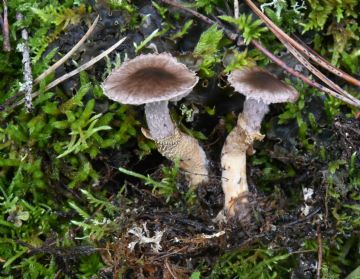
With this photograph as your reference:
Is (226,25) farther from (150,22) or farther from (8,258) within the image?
(8,258)

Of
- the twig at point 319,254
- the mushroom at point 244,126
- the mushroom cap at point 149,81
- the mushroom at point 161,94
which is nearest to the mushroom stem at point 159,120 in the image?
the mushroom at point 161,94

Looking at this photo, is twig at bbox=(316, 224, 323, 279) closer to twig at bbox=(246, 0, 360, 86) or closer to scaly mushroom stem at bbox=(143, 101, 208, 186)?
scaly mushroom stem at bbox=(143, 101, 208, 186)

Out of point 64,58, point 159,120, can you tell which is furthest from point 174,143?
point 64,58

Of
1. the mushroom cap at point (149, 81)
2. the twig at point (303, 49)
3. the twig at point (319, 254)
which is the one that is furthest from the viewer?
the twig at point (303, 49)

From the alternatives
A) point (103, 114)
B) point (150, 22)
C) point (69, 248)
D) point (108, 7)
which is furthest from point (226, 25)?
point (69, 248)

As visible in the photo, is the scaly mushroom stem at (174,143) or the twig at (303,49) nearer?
the scaly mushroom stem at (174,143)

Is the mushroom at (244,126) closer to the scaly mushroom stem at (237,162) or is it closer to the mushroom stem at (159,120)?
the scaly mushroom stem at (237,162)

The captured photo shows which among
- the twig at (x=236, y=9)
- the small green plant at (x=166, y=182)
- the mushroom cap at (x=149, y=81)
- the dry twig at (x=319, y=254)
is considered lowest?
the dry twig at (x=319, y=254)
